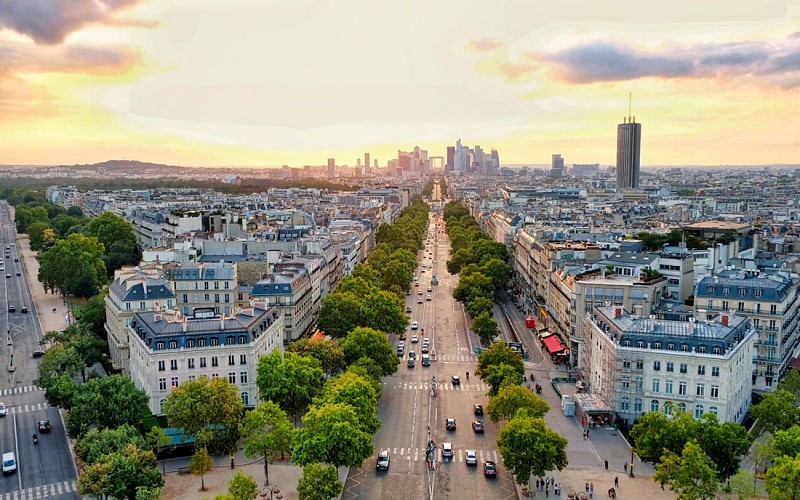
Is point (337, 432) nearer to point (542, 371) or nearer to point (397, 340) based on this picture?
point (542, 371)

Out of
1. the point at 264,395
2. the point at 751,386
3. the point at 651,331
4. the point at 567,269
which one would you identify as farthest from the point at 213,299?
the point at 751,386

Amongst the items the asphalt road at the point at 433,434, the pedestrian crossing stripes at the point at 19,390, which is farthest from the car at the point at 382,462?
the pedestrian crossing stripes at the point at 19,390

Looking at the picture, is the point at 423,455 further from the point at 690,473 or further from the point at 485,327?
the point at 485,327

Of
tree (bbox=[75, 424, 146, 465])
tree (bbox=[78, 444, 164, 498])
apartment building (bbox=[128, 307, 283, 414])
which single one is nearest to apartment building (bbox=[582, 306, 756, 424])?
apartment building (bbox=[128, 307, 283, 414])

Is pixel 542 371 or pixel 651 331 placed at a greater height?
pixel 651 331

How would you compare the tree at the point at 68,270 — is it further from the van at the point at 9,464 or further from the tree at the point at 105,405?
the tree at the point at 105,405

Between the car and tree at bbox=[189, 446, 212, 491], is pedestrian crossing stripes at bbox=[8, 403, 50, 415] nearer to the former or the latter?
tree at bbox=[189, 446, 212, 491]
